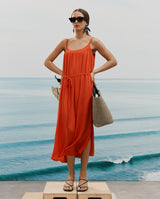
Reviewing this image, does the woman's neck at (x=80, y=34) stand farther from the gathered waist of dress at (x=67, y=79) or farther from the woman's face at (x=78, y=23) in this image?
the gathered waist of dress at (x=67, y=79)

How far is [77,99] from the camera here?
3.53 meters

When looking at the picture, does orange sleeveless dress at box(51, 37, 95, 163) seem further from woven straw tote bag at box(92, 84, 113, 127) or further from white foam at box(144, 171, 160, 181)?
white foam at box(144, 171, 160, 181)

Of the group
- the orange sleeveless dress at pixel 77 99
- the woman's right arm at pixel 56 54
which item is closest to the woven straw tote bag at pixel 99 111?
the orange sleeveless dress at pixel 77 99

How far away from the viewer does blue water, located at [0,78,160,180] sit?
5363 millimetres

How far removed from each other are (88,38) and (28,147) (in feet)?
8.17

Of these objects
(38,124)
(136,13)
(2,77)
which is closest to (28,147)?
(38,124)

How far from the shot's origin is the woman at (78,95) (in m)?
3.51

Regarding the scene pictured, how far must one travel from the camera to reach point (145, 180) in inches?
202

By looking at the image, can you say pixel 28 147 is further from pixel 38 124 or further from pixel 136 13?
pixel 136 13

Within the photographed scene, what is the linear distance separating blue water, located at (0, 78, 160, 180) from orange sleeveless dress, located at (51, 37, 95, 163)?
188 centimetres

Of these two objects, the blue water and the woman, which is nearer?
the woman

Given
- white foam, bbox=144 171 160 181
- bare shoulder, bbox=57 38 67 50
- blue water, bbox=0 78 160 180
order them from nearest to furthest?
bare shoulder, bbox=57 38 67 50 → white foam, bbox=144 171 160 181 → blue water, bbox=0 78 160 180

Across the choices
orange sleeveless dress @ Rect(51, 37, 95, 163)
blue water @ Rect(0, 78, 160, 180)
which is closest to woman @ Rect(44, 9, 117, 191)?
orange sleeveless dress @ Rect(51, 37, 95, 163)

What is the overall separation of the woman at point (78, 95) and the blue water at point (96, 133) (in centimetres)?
181
